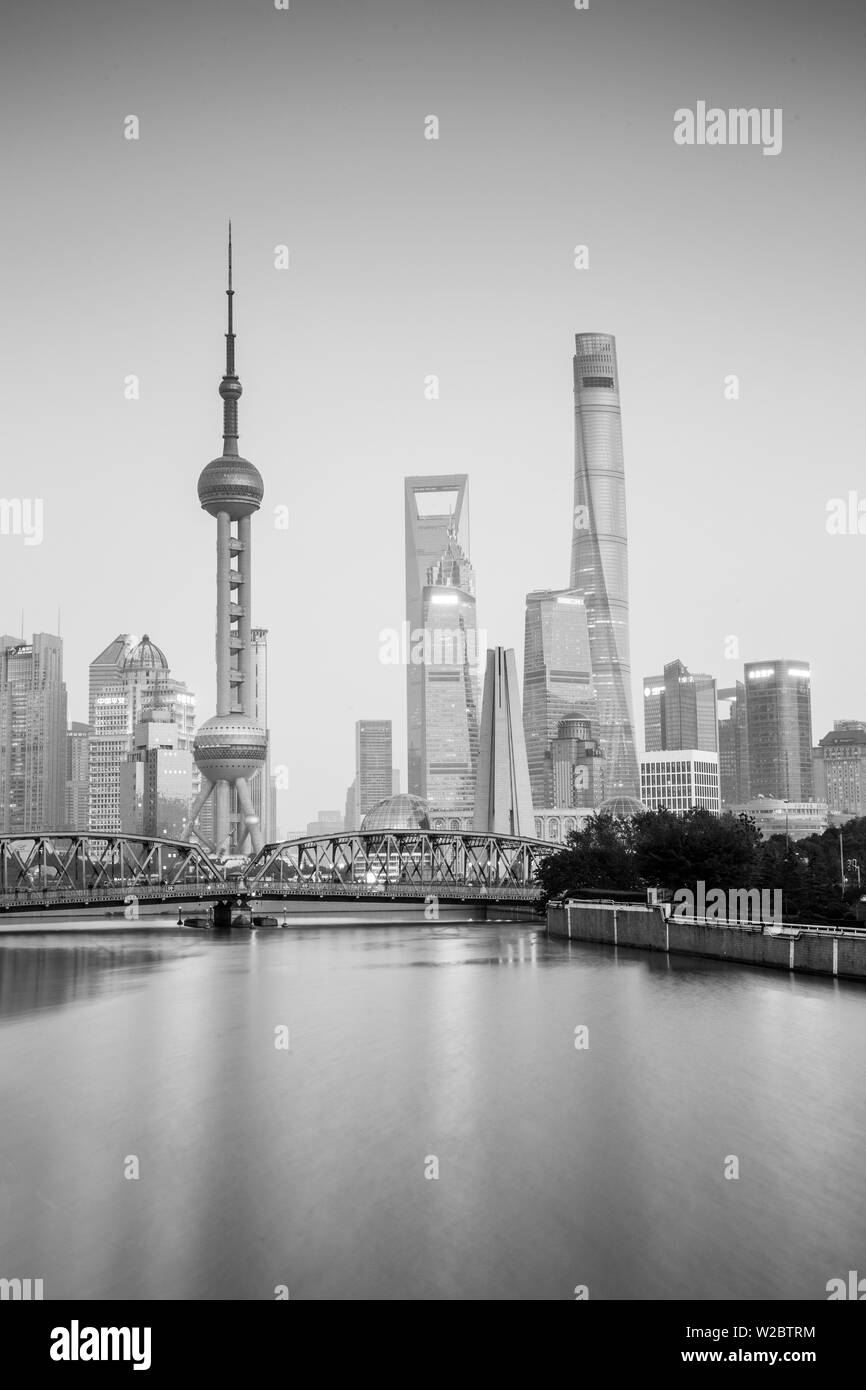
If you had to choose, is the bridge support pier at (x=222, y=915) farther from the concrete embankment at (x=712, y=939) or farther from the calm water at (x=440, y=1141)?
the calm water at (x=440, y=1141)

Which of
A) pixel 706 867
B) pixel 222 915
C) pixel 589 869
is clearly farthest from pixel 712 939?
pixel 222 915

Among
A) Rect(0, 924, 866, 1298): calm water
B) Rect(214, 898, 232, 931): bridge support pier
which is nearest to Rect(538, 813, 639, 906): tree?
Rect(214, 898, 232, 931): bridge support pier

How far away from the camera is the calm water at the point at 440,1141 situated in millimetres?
25484

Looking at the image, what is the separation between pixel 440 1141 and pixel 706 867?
59.9 m

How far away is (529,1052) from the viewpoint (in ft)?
160

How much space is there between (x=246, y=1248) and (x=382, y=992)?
141 feet

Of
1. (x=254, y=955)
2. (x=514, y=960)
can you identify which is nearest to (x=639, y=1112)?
(x=514, y=960)

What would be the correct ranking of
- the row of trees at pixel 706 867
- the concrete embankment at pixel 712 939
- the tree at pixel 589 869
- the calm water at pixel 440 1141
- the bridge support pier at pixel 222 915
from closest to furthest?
the calm water at pixel 440 1141, the concrete embankment at pixel 712 939, the row of trees at pixel 706 867, the tree at pixel 589 869, the bridge support pier at pixel 222 915

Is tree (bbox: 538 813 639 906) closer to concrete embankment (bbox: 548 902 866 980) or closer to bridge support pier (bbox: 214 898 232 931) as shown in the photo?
Result: concrete embankment (bbox: 548 902 866 980)

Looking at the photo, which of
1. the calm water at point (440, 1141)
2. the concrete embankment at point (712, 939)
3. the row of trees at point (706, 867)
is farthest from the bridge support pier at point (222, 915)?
the calm water at point (440, 1141)

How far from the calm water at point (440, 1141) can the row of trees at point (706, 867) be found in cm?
1862

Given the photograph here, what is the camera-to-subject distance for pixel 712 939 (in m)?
76.9

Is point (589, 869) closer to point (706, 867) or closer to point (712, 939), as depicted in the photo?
point (706, 867)

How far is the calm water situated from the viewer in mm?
25484
